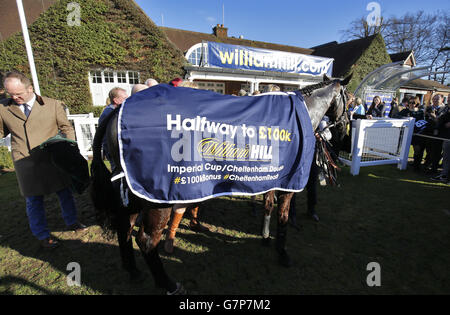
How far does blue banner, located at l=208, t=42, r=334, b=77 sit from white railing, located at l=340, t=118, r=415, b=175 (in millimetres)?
8185

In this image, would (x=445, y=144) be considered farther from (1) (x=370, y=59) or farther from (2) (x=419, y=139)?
(1) (x=370, y=59)

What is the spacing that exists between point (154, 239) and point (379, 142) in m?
6.24

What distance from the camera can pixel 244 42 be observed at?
1809 centimetres

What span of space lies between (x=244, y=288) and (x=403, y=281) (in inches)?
68.2

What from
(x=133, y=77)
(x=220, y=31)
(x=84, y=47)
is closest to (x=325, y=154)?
(x=133, y=77)

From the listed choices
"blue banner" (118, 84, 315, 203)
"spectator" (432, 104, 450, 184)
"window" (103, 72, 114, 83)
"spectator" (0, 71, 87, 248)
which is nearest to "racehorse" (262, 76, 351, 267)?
"blue banner" (118, 84, 315, 203)

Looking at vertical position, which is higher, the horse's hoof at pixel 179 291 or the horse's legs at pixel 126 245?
the horse's legs at pixel 126 245

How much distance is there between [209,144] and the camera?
71.1 inches

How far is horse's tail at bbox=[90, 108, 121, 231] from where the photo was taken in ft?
6.72

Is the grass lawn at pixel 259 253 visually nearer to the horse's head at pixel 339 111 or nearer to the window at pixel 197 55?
the horse's head at pixel 339 111

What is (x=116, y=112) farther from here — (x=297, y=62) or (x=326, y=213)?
(x=297, y=62)

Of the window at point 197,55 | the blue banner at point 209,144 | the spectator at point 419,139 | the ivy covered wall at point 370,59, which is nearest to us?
the blue banner at point 209,144

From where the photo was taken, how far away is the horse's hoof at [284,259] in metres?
2.42

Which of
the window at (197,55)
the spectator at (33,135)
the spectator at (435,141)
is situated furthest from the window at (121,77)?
the spectator at (435,141)
